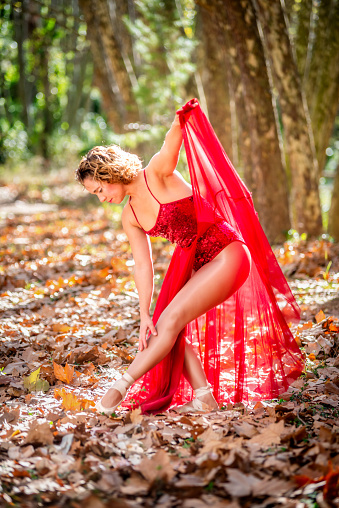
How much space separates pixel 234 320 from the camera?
145 inches

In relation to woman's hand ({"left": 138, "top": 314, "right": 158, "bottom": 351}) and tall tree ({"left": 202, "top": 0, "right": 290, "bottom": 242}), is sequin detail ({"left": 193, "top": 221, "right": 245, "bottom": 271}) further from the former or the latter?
tall tree ({"left": 202, "top": 0, "right": 290, "bottom": 242})

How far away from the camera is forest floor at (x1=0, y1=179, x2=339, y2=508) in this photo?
7.53 ft

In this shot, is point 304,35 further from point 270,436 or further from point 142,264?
point 270,436

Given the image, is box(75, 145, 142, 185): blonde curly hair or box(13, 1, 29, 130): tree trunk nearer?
box(75, 145, 142, 185): blonde curly hair

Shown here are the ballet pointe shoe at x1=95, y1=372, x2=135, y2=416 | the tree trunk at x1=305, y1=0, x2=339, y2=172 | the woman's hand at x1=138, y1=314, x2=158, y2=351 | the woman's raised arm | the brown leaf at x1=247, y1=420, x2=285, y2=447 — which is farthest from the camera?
the tree trunk at x1=305, y1=0, x2=339, y2=172

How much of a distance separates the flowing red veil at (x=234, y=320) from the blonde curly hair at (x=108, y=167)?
399 millimetres

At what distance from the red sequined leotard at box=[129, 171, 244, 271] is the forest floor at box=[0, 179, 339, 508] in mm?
1001

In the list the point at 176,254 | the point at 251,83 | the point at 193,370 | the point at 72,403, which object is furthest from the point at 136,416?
the point at 251,83

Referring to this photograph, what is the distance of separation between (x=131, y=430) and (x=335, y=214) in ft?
18.9

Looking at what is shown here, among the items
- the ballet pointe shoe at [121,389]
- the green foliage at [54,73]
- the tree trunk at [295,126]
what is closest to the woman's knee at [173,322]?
the ballet pointe shoe at [121,389]

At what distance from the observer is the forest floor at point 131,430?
7.53ft

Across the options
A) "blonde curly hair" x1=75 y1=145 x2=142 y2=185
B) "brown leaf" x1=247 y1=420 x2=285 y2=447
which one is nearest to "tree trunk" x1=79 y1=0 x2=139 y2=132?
"blonde curly hair" x1=75 y1=145 x2=142 y2=185

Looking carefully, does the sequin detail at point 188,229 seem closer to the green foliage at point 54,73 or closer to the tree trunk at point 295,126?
the tree trunk at point 295,126

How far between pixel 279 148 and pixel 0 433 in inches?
229
